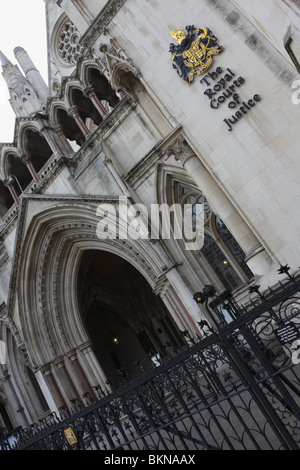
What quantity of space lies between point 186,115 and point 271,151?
267 cm

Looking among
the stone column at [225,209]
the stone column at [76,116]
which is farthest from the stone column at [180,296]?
the stone column at [76,116]

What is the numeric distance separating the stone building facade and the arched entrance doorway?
0.17 metres

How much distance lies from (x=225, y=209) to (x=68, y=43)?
599 inches

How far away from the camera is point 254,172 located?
30.2ft

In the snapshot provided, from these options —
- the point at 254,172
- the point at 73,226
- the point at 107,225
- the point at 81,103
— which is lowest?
the point at 254,172

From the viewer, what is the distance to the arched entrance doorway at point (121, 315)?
70.1 feet

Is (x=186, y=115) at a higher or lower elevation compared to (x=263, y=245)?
higher

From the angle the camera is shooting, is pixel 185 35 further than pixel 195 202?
No

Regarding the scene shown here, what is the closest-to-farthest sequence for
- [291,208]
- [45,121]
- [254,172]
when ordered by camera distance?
[291,208]
[254,172]
[45,121]

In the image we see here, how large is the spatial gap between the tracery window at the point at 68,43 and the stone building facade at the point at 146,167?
91 millimetres

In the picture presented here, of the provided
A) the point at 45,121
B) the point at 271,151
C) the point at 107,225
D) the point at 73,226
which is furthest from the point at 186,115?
the point at 45,121

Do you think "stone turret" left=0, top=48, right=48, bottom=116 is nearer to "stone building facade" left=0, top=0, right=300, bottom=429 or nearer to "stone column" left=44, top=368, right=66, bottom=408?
"stone building facade" left=0, top=0, right=300, bottom=429

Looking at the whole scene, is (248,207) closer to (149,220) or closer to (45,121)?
(149,220)

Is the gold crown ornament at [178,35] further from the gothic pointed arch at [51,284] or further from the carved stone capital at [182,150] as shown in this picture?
the gothic pointed arch at [51,284]
